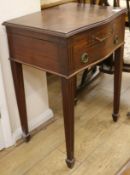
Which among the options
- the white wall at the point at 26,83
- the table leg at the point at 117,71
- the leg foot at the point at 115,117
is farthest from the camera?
the leg foot at the point at 115,117

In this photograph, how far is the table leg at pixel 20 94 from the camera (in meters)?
1.35

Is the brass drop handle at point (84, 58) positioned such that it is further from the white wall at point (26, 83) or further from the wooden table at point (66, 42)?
the white wall at point (26, 83)

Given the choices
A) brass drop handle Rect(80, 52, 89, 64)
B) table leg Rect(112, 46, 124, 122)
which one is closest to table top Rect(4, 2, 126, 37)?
brass drop handle Rect(80, 52, 89, 64)

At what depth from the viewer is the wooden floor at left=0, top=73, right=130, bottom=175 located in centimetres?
137

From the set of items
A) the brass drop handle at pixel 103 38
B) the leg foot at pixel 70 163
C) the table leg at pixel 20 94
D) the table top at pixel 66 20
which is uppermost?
the table top at pixel 66 20

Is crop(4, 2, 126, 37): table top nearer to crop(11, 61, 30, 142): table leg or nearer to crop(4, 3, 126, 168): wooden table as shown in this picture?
crop(4, 3, 126, 168): wooden table

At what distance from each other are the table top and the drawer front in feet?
0.11

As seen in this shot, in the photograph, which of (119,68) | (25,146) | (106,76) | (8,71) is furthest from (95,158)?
(106,76)

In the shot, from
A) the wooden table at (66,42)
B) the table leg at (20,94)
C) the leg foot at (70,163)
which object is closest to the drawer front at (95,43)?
the wooden table at (66,42)

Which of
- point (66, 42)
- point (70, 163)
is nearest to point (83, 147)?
point (70, 163)

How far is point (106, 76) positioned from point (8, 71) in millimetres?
1221

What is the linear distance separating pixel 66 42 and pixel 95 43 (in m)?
0.21

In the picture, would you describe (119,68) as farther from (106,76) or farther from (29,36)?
(106,76)

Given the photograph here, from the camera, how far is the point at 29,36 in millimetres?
1166
